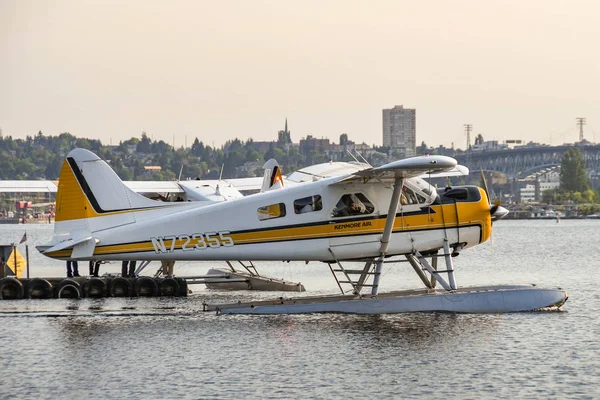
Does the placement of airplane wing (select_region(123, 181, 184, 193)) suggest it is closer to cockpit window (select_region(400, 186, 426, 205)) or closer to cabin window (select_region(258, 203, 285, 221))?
cabin window (select_region(258, 203, 285, 221))

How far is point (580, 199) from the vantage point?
17600cm

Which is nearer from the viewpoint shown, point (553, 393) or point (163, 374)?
point (553, 393)

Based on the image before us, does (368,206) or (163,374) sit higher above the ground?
(368,206)

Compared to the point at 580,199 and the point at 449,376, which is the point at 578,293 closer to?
the point at 449,376

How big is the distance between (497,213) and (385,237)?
7.68 ft

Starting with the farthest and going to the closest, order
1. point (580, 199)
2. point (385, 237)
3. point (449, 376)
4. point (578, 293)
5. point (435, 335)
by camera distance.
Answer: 1. point (580, 199)
2. point (578, 293)
3. point (385, 237)
4. point (435, 335)
5. point (449, 376)

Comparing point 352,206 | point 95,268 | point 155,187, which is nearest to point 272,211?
point 352,206

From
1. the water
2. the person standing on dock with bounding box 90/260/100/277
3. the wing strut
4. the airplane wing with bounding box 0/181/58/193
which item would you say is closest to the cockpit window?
the wing strut

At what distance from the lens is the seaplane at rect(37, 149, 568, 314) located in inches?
778

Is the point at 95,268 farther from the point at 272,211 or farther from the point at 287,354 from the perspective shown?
the point at 287,354

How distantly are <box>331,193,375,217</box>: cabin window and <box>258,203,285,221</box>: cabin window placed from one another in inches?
36.2

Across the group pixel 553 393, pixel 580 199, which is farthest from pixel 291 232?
pixel 580 199

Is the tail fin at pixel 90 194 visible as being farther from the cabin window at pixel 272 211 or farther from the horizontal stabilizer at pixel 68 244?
the cabin window at pixel 272 211

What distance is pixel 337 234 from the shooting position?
19.9 meters
